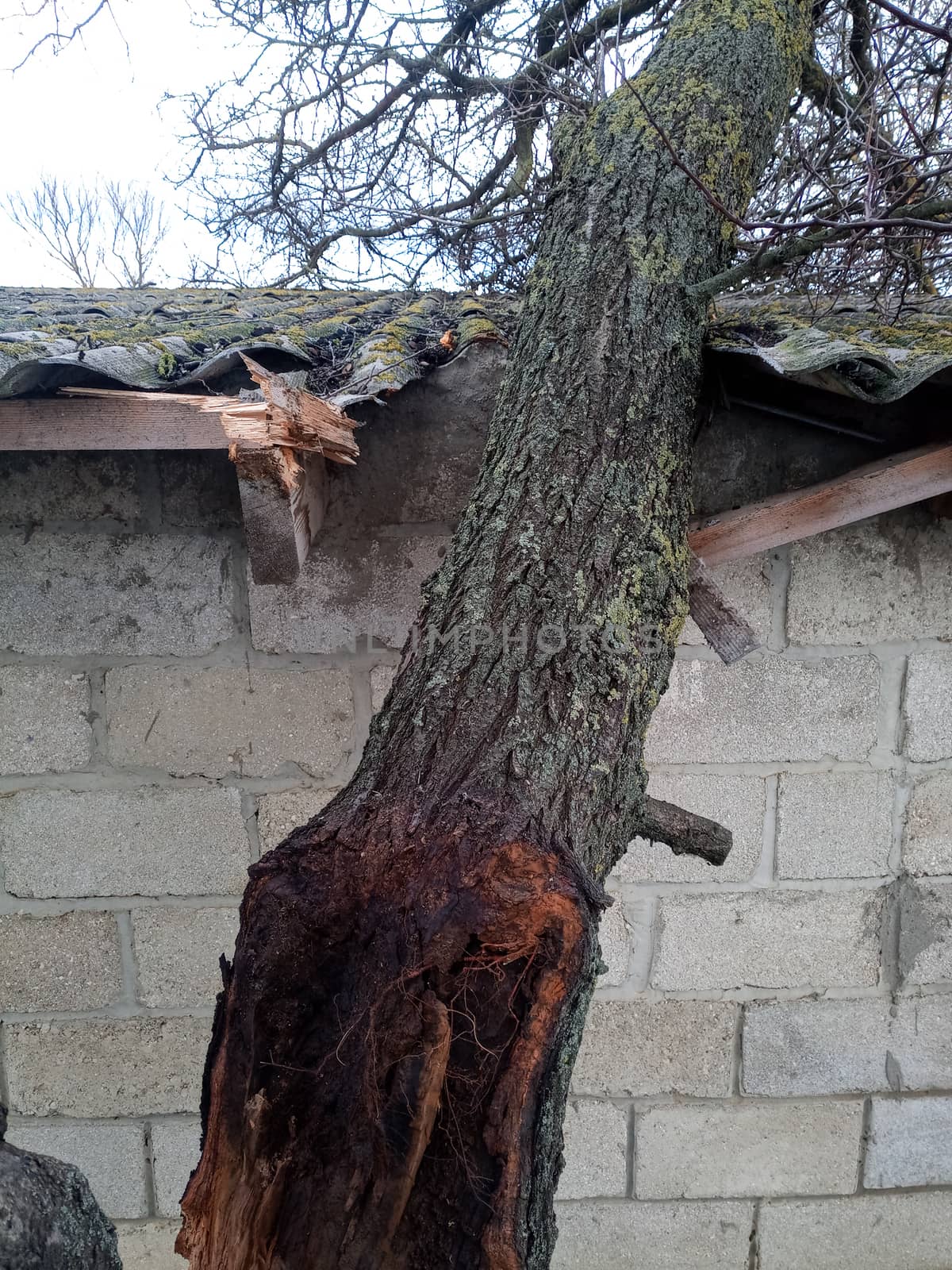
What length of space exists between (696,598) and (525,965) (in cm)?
93

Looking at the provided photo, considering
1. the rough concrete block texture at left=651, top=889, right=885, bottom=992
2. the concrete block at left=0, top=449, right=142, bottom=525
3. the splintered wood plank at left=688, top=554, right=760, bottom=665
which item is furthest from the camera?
the rough concrete block texture at left=651, top=889, right=885, bottom=992

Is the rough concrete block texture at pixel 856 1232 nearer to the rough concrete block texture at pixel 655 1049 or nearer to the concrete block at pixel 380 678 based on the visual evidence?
the rough concrete block texture at pixel 655 1049

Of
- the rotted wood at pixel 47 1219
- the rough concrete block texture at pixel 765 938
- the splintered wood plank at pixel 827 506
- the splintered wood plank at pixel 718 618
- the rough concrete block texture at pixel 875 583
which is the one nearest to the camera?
the rotted wood at pixel 47 1219

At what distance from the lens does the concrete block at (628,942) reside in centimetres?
228

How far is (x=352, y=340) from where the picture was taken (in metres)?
2.16

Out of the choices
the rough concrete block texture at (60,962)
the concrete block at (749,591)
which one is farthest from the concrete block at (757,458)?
the rough concrete block texture at (60,962)

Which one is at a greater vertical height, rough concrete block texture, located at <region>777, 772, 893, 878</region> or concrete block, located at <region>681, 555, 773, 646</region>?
concrete block, located at <region>681, 555, 773, 646</region>

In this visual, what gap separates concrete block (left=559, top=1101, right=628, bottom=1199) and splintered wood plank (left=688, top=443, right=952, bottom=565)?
1741 mm

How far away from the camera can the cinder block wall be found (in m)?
2.13

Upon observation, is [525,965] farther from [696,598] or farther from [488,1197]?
[696,598]

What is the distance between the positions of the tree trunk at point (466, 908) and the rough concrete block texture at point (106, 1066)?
1.63 meters

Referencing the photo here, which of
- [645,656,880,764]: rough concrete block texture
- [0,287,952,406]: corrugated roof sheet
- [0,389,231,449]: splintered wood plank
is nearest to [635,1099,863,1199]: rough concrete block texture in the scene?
[645,656,880,764]: rough concrete block texture

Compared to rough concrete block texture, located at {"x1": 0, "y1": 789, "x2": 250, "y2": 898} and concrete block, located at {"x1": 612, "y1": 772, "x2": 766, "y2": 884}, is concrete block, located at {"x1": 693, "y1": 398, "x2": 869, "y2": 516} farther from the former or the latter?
rough concrete block texture, located at {"x1": 0, "y1": 789, "x2": 250, "y2": 898}

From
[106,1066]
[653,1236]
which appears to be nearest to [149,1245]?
[106,1066]
